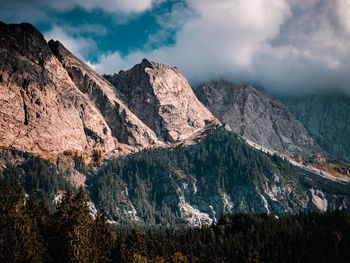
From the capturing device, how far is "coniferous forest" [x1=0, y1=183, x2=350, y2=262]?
8450 centimetres

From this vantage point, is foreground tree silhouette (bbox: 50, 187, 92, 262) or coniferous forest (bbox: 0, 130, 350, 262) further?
coniferous forest (bbox: 0, 130, 350, 262)

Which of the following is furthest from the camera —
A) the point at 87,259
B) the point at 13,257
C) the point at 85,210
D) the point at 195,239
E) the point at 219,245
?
the point at 195,239

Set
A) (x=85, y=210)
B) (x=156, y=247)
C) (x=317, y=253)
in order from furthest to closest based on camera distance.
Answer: (x=156, y=247), (x=317, y=253), (x=85, y=210)

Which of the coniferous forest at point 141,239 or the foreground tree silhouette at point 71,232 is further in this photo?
the coniferous forest at point 141,239

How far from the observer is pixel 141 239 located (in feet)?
362

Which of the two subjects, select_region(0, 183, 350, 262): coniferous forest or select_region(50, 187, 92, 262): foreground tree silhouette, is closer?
select_region(50, 187, 92, 262): foreground tree silhouette

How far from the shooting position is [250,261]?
130 metres

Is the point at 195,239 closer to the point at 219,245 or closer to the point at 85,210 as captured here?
the point at 219,245

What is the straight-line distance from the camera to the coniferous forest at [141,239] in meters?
84.5

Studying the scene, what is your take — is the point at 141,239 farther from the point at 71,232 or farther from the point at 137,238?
the point at 71,232

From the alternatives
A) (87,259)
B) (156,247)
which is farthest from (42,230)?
(156,247)

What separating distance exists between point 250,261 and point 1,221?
88058 millimetres

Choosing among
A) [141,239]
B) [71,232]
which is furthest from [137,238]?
[71,232]

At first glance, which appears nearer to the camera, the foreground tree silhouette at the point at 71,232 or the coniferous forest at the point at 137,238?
the foreground tree silhouette at the point at 71,232
